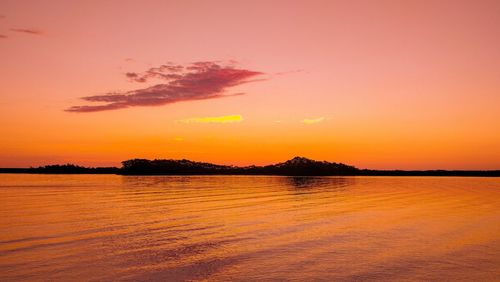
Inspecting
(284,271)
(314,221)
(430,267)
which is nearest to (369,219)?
(314,221)

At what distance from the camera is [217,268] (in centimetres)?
1608

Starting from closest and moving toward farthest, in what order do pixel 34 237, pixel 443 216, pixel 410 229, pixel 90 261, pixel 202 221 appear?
pixel 90 261 → pixel 34 237 → pixel 410 229 → pixel 202 221 → pixel 443 216

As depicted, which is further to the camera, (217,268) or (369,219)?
(369,219)

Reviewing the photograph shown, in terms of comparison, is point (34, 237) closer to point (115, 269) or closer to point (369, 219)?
point (115, 269)

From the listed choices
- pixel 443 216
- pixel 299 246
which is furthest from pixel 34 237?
pixel 443 216

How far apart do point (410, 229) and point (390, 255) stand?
883 cm

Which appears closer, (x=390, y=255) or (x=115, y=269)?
(x=115, y=269)

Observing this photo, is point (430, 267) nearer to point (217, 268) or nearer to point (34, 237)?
point (217, 268)

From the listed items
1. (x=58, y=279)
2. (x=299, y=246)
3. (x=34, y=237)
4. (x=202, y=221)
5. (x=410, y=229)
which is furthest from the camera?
(x=202, y=221)

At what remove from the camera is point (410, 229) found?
26.8 metres

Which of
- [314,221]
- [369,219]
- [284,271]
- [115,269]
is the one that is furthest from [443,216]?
[115,269]

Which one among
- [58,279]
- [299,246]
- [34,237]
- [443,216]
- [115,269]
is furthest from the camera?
[443,216]

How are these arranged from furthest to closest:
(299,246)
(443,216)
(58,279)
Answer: (443,216)
(299,246)
(58,279)

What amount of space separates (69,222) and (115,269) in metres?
14.4
